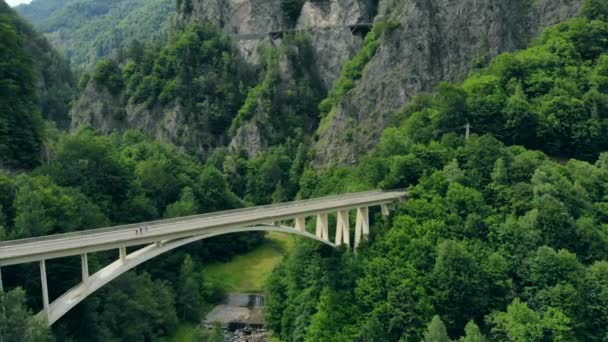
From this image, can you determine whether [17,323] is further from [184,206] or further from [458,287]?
[184,206]

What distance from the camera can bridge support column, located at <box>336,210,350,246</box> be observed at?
144 feet

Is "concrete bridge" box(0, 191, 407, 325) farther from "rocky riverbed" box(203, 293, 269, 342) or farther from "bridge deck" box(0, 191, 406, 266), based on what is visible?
"rocky riverbed" box(203, 293, 269, 342)

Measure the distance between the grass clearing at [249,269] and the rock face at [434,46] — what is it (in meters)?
14.6

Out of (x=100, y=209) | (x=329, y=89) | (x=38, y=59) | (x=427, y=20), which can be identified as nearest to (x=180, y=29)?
(x=329, y=89)

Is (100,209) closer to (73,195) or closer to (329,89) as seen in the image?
(73,195)

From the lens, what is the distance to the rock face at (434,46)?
71.1 meters

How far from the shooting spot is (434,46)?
72312 mm

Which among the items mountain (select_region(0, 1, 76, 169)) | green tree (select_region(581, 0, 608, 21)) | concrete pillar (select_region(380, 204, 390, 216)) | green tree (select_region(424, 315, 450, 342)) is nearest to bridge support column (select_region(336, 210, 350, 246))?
concrete pillar (select_region(380, 204, 390, 216))

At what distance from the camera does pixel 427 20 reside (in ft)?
237

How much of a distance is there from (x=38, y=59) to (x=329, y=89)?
204ft

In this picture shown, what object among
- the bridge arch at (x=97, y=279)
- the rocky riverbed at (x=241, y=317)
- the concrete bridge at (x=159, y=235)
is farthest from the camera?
the rocky riverbed at (x=241, y=317)

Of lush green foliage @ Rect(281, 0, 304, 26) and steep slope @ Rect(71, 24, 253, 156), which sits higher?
lush green foliage @ Rect(281, 0, 304, 26)

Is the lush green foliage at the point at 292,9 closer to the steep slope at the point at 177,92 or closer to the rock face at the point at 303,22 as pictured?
the rock face at the point at 303,22

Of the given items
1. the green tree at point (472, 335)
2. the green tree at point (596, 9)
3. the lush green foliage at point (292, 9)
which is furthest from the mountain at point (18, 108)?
the green tree at point (596, 9)
